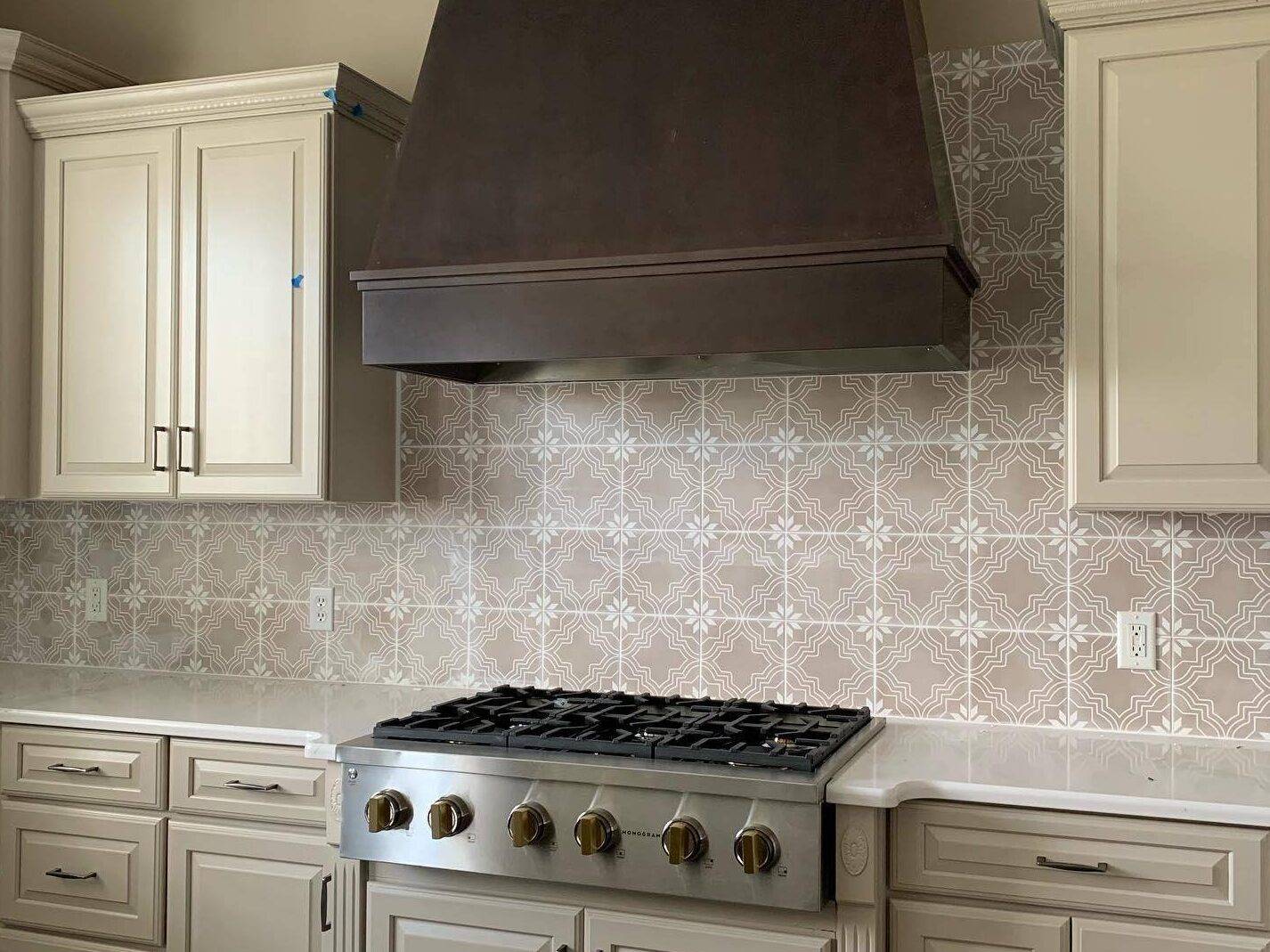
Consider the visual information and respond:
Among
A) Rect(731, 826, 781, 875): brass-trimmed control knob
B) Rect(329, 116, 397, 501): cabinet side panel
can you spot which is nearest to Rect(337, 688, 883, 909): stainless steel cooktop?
Rect(731, 826, 781, 875): brass-trimmed control knob

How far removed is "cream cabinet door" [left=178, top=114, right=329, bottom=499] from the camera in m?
2.65

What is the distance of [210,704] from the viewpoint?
8.85 feet

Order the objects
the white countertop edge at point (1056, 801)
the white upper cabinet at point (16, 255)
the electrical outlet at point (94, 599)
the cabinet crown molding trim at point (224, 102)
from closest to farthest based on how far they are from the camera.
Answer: the white countertop edge at point (1056, 801) → the cabinet crown molding trim at point (224, 102) → the white upper cabinet at point (16, 255) → the electrical outlet at point (94, 599)

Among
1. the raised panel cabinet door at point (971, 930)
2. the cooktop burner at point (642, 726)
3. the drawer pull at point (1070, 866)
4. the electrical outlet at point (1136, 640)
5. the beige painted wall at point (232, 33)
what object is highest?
the beige painted wall at point (232, 33)

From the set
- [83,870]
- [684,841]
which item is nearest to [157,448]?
[83,870]

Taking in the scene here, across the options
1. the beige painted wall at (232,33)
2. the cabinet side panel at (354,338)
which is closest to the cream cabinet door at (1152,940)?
the cabinet side panel at (354,338)

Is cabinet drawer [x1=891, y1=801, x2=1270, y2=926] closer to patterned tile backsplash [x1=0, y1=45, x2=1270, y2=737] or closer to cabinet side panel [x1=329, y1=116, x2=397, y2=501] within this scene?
patterned tile backsplash [x1=0, y1=45, x2=1270, y2=737]

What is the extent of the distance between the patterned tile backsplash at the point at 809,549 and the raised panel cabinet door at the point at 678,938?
28.7 inches

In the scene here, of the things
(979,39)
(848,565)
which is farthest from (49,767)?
(979,39)

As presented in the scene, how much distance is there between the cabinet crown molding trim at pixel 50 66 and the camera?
2.84m

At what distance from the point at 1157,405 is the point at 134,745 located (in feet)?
6.94

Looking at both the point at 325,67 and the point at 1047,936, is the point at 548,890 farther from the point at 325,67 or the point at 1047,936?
the point at 325,67

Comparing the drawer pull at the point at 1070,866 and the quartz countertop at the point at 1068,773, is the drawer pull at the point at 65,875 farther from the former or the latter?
the drawer pull at the point at 1070,866

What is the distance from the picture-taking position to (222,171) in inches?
107
